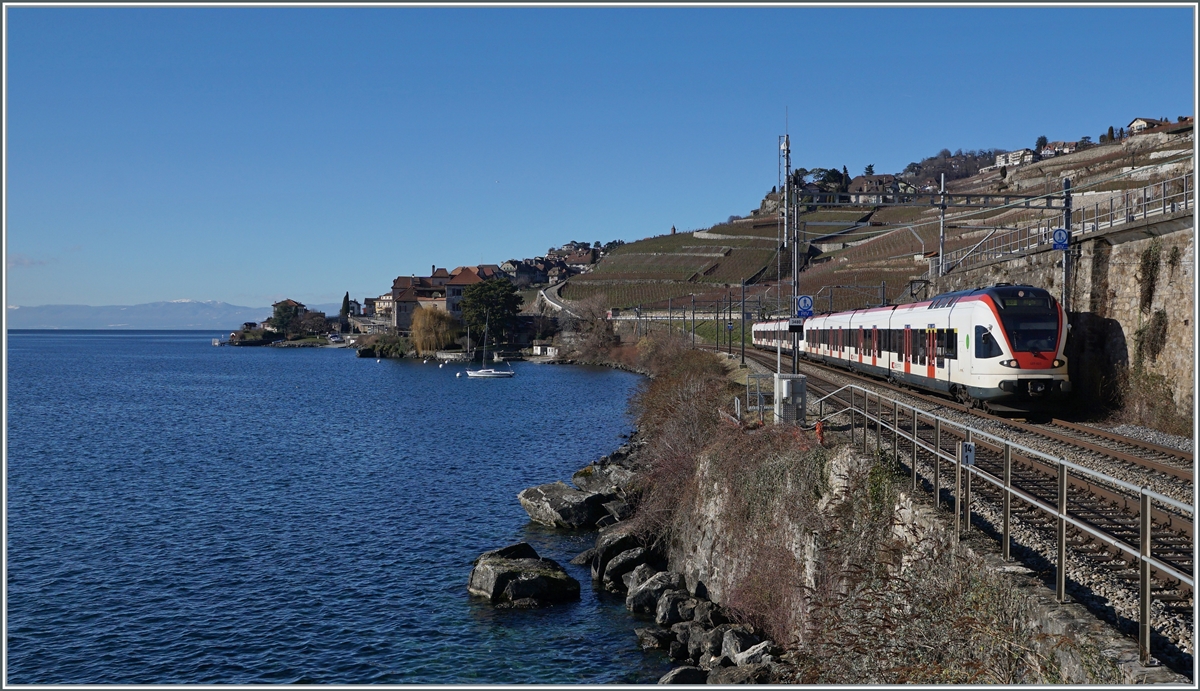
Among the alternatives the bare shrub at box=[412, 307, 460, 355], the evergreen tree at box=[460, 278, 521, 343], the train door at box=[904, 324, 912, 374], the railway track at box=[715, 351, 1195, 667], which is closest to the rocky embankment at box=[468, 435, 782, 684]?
the railway track at box=[715, 351, 1195, 667]

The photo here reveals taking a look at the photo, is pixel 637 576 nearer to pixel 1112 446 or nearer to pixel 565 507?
pixel 565 507

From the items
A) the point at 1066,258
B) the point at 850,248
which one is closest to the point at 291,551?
the point at 1066,258

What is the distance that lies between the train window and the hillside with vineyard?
100ft

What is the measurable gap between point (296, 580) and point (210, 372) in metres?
104

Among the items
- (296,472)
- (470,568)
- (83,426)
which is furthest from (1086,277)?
(83,426)

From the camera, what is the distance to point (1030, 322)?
22.1m

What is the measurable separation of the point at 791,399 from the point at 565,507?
10699 mm

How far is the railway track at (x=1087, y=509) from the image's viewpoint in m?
8.19

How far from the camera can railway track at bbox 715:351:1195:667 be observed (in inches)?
322

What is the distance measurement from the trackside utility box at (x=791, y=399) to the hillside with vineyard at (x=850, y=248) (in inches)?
1354

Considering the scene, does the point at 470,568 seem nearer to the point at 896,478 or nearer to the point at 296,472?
the point at 896,478

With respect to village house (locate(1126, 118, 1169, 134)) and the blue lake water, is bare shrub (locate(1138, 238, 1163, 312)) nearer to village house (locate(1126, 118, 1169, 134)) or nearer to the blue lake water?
the blue lake water

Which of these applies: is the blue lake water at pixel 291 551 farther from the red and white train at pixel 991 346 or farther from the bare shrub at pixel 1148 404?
the bare shrub at pixel 1148 404

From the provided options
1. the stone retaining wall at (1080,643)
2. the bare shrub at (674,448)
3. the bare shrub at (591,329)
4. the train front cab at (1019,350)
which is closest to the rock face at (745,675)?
the stone retaining wall at (1080,643)
